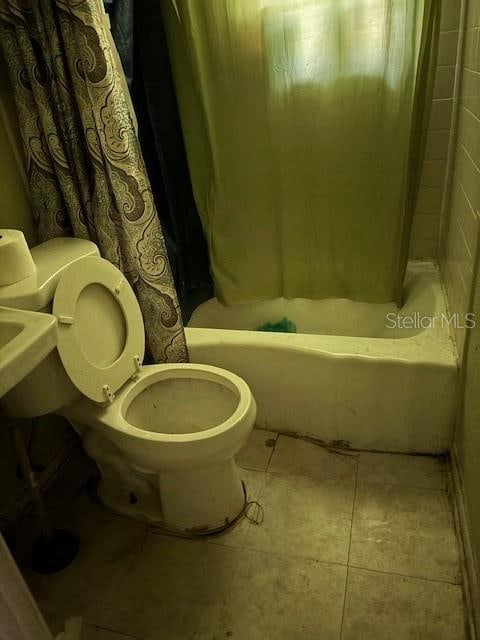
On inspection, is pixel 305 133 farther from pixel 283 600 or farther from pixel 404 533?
pixel 283 600

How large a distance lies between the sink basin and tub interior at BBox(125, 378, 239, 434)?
1.81 feet

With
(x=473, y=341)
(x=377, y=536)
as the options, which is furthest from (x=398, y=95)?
(x=377, y=536)

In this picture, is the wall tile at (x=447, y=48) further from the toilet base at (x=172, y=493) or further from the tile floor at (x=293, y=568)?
the toilet base at (x=172, y=493)

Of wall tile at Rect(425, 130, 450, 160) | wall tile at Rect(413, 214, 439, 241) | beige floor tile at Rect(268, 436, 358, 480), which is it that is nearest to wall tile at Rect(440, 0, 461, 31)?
wall tile at Rect(425, 130, 450, 160)

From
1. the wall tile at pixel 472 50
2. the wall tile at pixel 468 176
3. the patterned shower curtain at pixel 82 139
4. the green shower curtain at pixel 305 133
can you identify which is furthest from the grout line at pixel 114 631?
the wall tile at pixel 472 50

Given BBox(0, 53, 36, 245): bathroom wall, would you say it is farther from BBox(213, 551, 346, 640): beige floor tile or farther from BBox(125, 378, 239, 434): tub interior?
BBox(213, 551, 346, 640): beige floor tile

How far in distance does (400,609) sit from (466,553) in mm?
231

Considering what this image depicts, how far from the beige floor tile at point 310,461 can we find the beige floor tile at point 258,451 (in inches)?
1.0

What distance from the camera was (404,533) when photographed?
1.34 metres

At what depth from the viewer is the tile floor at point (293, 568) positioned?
1.16 meters

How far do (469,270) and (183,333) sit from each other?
94 centimetres

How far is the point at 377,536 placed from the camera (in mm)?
1343

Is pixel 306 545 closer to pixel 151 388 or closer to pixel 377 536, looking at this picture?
pixel 377 536

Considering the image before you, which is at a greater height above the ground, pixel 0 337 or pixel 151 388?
pixel 0 337
